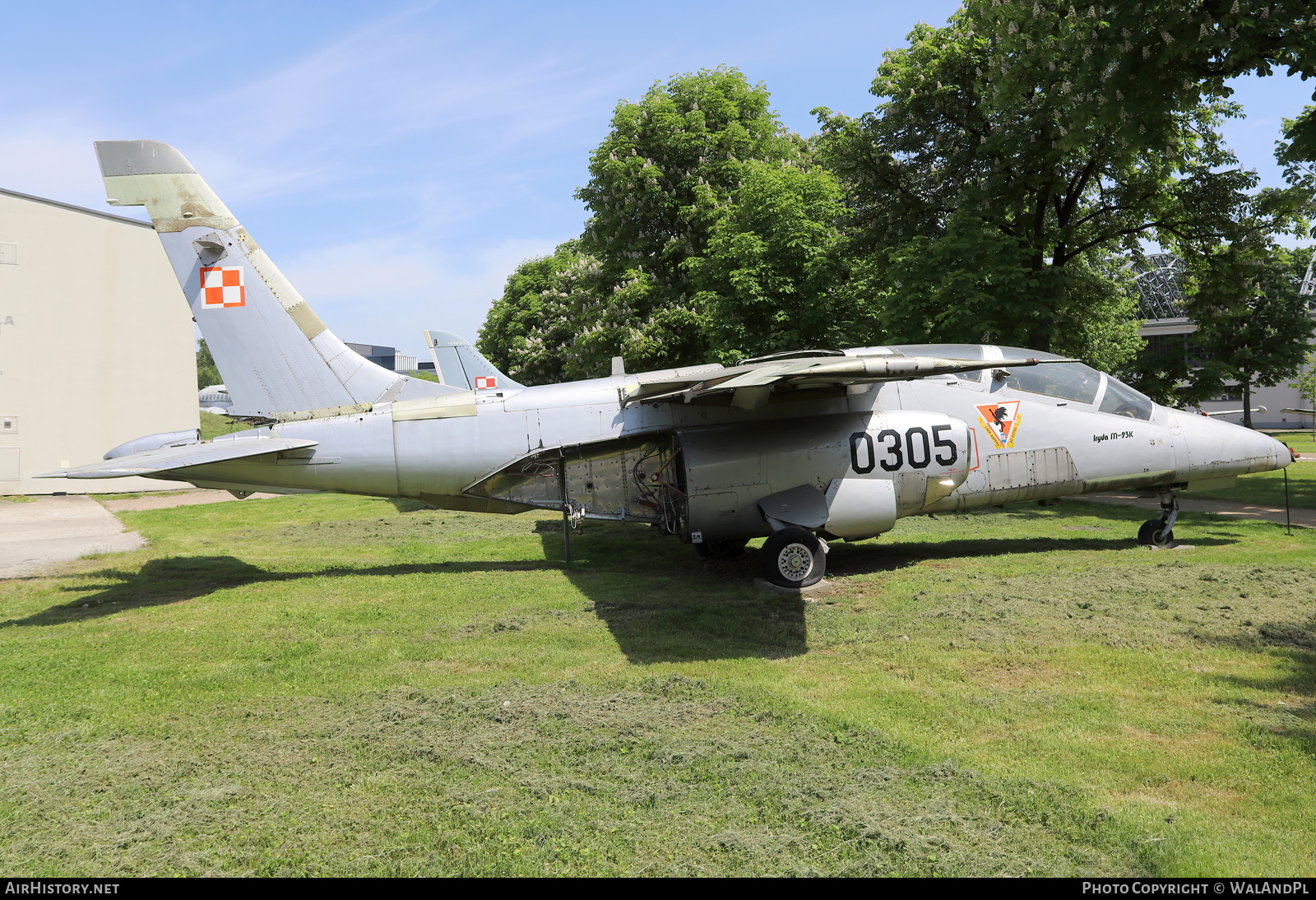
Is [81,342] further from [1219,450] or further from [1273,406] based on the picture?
[1273,406]

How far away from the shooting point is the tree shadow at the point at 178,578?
1020cm

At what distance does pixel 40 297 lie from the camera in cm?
2594

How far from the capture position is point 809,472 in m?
10.9

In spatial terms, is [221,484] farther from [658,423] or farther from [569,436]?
[658,423]

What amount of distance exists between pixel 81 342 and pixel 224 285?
66.3 feet

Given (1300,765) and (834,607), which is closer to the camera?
(1300,765)

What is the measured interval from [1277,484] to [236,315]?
24.7 metres

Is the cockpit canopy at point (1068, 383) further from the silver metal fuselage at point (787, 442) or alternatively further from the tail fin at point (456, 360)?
the tail fin at point (456, 360)

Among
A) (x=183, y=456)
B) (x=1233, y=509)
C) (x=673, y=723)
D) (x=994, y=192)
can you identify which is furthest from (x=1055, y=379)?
(x=183, y=456)

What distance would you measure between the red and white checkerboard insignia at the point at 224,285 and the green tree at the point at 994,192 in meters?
14.7

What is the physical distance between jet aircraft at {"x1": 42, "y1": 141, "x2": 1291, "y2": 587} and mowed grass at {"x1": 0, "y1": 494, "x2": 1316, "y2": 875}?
115 cm

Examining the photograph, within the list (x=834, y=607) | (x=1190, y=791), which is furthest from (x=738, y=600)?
(x=1190, y=791)

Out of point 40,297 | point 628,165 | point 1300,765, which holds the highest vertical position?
point 628,165

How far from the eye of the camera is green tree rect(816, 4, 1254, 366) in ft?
61.9
